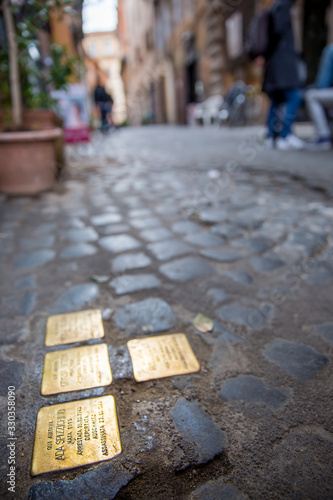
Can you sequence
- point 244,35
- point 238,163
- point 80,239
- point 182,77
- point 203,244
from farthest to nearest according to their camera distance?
point 182,77 → point 244,35 → point 238,163 → point 80,239 → point 203,244

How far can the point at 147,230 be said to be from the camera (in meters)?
2.48

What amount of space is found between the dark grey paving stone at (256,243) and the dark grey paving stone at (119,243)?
603 mm

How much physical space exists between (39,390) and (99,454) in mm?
314

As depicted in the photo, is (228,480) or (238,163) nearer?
(228,480)

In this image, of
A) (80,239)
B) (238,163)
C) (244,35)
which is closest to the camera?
(80,239)

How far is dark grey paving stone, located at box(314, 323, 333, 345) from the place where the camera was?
1.33 m

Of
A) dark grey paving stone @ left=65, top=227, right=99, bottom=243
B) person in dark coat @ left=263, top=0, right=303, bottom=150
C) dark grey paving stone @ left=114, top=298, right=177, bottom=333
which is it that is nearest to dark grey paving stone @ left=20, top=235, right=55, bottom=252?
dark grey paving stone @ left=65, top=227, right=99, bottom=243

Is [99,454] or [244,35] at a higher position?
[244,35]

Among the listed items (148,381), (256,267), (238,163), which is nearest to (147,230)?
(256,267)

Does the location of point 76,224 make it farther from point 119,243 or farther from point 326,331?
point 326,331

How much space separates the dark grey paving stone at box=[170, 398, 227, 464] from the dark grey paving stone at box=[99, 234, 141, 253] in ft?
4.05

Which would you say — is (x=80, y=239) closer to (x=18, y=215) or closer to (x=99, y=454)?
(x=18, y=215)

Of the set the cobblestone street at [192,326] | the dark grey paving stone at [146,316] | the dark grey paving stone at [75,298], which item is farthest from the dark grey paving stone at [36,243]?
the dark grey paving stone at [146,316]

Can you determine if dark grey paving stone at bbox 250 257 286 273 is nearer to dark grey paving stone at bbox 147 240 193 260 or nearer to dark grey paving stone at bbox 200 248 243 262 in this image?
dark grey paving stone at bbox 200 248 243 262
